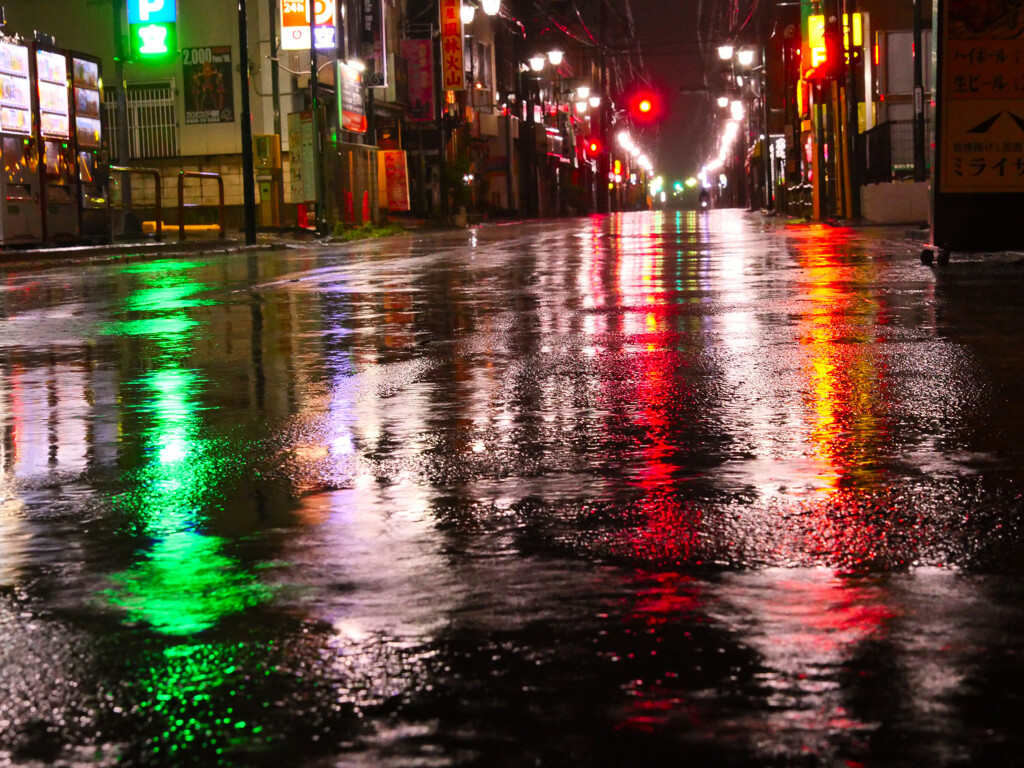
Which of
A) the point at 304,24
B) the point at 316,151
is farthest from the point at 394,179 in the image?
the point at 316,151

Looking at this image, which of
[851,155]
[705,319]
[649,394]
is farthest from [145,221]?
[649,394]

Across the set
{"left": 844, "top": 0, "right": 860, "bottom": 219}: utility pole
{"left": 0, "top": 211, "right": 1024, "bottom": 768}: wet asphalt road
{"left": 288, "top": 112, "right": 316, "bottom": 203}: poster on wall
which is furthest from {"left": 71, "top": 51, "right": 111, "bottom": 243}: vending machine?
{"left": 0, "top": 211, "right": 1024, "bottom": 768}: wet asphalt road

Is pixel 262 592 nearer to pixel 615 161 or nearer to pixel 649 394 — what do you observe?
pixel 649 394

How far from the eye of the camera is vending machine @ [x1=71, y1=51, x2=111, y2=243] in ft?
94.5

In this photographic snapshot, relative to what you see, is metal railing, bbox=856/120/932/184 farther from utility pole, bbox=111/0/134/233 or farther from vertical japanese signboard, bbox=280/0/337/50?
utility pole, bbox=111/0/134/233

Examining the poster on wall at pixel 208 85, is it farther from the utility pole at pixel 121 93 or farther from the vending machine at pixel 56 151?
the vending machine at pixel 56 151

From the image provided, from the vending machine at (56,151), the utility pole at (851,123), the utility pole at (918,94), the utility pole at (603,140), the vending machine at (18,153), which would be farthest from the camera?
the utility pole at (603,140)

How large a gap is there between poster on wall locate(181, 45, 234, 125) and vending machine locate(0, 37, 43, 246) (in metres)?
17.8

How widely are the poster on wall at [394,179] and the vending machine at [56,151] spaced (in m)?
23.2

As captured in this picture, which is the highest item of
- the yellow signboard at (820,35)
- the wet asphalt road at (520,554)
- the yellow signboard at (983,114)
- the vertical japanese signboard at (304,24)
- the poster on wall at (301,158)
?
the vertical japanese signboard at (304,24)

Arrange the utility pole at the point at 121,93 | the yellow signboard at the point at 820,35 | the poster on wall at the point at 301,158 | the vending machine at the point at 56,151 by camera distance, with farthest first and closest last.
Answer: the poster on wall at the point at 301,158, the yellow signboard at the point at 820,35, the utility pole at the point at 121,93, the vending machine at the point at 56,151

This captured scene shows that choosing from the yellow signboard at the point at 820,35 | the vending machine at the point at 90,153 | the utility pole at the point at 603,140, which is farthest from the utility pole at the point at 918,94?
the utility pole at the point at 603,140

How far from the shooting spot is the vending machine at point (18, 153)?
25969mm

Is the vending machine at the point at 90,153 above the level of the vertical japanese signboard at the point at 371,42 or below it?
below
